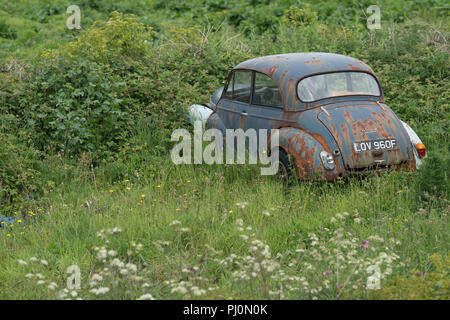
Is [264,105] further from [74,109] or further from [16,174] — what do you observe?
[16,174]

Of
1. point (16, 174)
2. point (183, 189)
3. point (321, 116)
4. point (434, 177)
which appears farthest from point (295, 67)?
point (16, 174)

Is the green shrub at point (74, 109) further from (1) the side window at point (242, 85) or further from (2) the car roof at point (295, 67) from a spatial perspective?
(2) the car roof at point (295, 67)

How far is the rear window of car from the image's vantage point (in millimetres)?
7570

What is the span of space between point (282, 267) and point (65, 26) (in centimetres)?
1226

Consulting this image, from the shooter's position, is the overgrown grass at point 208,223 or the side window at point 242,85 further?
the side window at point 242,85

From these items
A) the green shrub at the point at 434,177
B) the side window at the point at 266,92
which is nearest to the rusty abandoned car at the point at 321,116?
the side window at the point at 266,92

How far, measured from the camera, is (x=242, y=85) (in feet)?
27.8

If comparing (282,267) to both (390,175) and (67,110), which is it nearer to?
(390,175)

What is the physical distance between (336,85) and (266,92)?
1.00 meters

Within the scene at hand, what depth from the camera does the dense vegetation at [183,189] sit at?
474cm

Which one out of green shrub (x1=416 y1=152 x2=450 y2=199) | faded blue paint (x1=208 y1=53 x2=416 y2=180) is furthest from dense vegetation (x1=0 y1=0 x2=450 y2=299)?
faded blue paint (x1=208 y1=53 x2=416 y2=180)

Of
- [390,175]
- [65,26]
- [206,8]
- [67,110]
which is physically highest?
[206,8]
